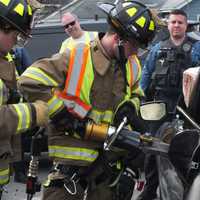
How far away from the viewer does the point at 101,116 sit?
358 centimetres

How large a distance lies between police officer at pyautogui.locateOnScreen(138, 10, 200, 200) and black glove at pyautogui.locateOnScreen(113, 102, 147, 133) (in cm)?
217

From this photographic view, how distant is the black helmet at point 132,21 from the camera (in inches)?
137

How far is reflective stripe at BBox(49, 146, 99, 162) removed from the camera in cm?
355

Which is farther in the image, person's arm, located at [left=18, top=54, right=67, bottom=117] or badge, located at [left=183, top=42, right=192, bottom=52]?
badge, located at [left=183, top=42, right=192, bottom=52]

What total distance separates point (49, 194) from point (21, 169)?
9.48 ft

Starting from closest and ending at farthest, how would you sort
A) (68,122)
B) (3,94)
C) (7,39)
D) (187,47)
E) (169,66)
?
(3,94)
(7,39)
(68,122)
(169,66)
(187,47)

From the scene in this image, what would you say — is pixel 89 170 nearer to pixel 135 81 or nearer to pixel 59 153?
pixel 59 153

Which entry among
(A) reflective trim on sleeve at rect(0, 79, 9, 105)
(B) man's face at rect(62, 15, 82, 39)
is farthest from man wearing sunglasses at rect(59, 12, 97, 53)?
(A) reflective trim on sleeve at rect(0, 79, 9, 105)

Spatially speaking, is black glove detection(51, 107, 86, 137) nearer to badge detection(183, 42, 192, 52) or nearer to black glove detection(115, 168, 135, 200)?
black glove detection(115, 168, 135, 200)

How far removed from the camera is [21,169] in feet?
21.4

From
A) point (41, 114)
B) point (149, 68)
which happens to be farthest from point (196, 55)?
point (41, 114)

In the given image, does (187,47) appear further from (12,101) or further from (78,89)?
(12,101)

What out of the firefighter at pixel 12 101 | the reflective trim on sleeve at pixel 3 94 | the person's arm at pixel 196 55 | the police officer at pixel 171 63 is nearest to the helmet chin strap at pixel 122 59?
the firefighter at pixel 12 101

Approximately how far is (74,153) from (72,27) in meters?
3.96
